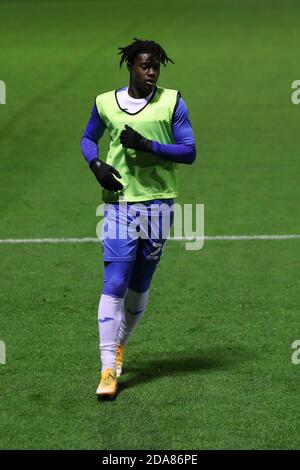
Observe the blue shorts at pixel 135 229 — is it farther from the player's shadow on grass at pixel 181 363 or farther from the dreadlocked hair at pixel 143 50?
the dreadlocked hair at pixel 143 50

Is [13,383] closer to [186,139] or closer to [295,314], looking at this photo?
[186,139]

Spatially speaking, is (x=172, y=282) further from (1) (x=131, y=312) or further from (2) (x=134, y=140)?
(2) (x=134, y=140)

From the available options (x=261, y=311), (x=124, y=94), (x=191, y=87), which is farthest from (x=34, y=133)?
(x=124, y=94)

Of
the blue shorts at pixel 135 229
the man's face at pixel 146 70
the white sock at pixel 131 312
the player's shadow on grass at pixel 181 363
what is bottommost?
the player's shadow on grass at pixel 181 363

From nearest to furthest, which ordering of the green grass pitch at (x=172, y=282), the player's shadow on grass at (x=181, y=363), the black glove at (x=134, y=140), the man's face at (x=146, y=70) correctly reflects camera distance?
the green grass pitch at (x=172, y=282), the black glove at (x=134, y=140), the man's face at (x=146, y=70), the player's shadow on grass at (x=181, y=363)

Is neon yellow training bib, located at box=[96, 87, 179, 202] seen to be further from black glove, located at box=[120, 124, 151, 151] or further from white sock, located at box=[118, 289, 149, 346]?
white sock, located at box=[118, 289, 149, 346]

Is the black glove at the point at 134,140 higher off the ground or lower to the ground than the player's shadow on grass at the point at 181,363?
higher

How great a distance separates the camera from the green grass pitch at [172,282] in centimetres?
754

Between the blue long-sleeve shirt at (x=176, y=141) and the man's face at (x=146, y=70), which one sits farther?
the man's face at (x=146, y=70)

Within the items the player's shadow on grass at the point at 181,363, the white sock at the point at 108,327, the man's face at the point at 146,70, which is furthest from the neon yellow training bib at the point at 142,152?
the player's shadow on grass at the point at 181,363

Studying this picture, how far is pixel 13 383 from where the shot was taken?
27.2 ft

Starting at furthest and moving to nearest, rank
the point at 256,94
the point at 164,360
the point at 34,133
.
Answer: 1. the point at 256,94
2. the point at 34,133
3. the point at 164,360

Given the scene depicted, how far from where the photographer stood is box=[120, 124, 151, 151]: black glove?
7809mm

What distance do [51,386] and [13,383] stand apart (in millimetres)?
297
